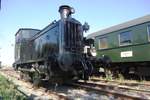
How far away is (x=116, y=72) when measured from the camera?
48.2 ft

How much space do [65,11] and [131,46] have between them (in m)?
4.40

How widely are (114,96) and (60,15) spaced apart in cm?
434

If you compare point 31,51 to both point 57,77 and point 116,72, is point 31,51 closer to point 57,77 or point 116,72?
point 57,77

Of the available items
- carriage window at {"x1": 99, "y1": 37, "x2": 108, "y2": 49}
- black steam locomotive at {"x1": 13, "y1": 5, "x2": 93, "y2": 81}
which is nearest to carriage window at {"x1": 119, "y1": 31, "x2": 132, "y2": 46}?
carriage window at {"x1": 99, "y1": 37, "x2": 108, "y2": 49}

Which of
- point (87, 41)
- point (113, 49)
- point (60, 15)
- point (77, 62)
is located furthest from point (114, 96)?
point (113, 49)

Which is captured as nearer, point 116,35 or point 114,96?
point 114,96

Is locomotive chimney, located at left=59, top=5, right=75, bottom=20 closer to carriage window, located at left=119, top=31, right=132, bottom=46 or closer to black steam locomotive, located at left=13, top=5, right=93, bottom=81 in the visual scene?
black steam locomotive, located at left=13, top=5, right=93, bottom=81

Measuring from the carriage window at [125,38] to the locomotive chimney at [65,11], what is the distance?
3990mm

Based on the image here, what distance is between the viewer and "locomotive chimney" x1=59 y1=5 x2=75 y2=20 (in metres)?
10.1

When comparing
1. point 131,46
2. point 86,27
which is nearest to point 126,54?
point 131,46

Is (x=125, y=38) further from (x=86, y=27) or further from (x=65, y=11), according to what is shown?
(x=65, y=11)

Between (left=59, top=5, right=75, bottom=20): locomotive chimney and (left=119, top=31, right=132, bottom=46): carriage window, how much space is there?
399 cm

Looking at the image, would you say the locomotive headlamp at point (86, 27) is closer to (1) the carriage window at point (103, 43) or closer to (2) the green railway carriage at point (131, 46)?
(2) the green railway carriage at point (131, 46)

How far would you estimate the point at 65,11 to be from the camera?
10.1 meters
